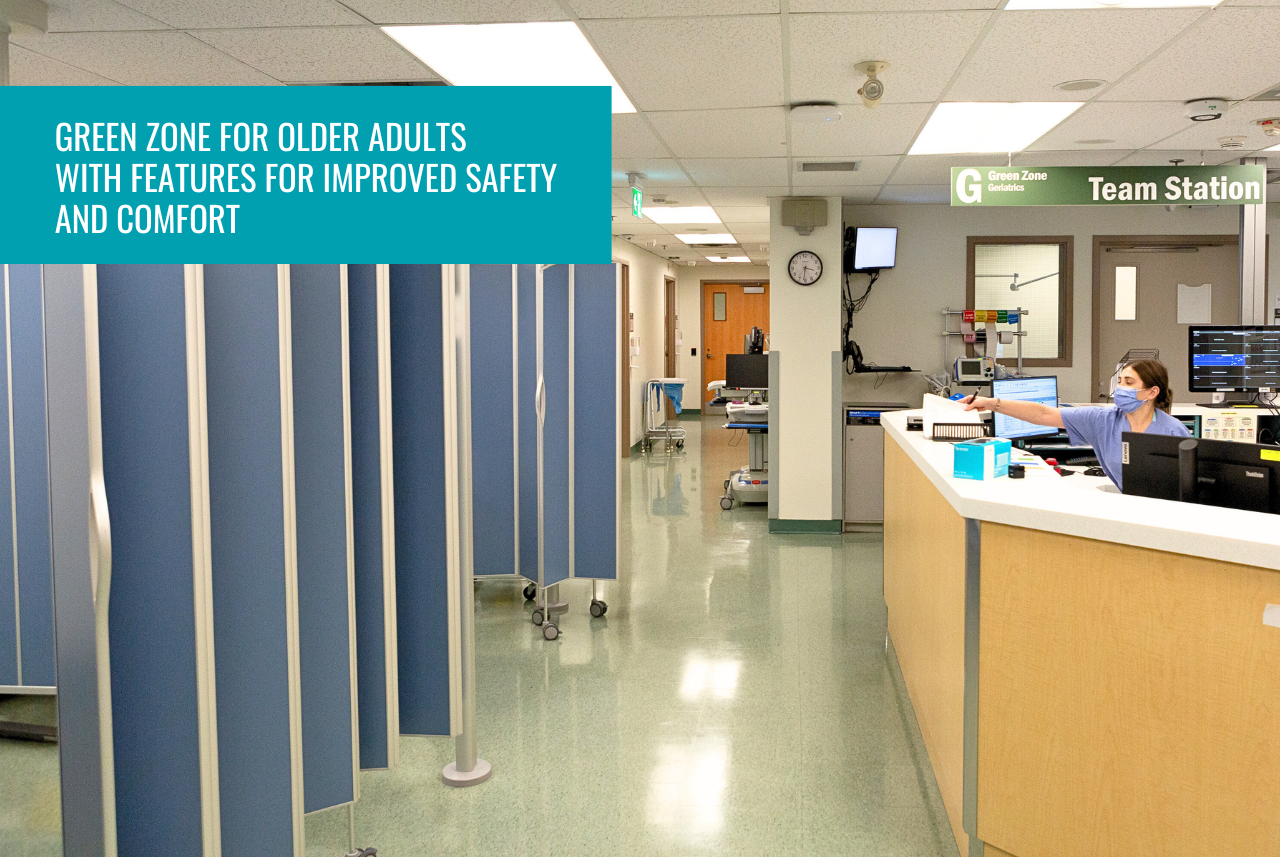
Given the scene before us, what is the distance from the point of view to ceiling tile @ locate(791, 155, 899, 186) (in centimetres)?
566

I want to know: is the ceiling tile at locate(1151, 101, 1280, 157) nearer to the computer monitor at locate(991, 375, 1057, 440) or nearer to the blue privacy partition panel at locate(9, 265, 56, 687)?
the computer monitor at locate(991, 375, 1057, 440)

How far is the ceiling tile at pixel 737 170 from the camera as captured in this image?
18.6 feet

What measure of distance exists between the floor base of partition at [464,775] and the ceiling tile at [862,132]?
3297 millimetres

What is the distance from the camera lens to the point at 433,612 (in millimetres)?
2949

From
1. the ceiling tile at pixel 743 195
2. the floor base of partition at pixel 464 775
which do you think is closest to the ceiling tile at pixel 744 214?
the ceiling tile at pixel 743 195

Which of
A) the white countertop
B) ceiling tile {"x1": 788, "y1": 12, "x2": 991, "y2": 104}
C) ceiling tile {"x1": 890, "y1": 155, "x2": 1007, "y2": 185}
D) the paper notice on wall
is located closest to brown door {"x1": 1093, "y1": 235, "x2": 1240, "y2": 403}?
the paper notice on wall

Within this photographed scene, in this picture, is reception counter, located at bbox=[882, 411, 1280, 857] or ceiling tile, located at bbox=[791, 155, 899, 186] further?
ceiling tile, located at bbox=[791, 155, 899, 186]

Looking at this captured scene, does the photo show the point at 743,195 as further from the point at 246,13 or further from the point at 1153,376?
the point at 246,13

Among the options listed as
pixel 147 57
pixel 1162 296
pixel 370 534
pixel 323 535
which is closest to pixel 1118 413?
pixel 370 534

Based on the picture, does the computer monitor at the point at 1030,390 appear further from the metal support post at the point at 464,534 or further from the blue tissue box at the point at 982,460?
the metal support post at the point at 464,534

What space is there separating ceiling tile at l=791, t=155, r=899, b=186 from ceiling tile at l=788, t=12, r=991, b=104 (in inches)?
58.4

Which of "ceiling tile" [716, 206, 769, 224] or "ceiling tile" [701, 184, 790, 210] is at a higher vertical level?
"ceiling tile" [716, 206, 769, 224]

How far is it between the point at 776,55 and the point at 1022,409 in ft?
6.02

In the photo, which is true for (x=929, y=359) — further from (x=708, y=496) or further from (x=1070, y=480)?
(x=1070, y=480)
